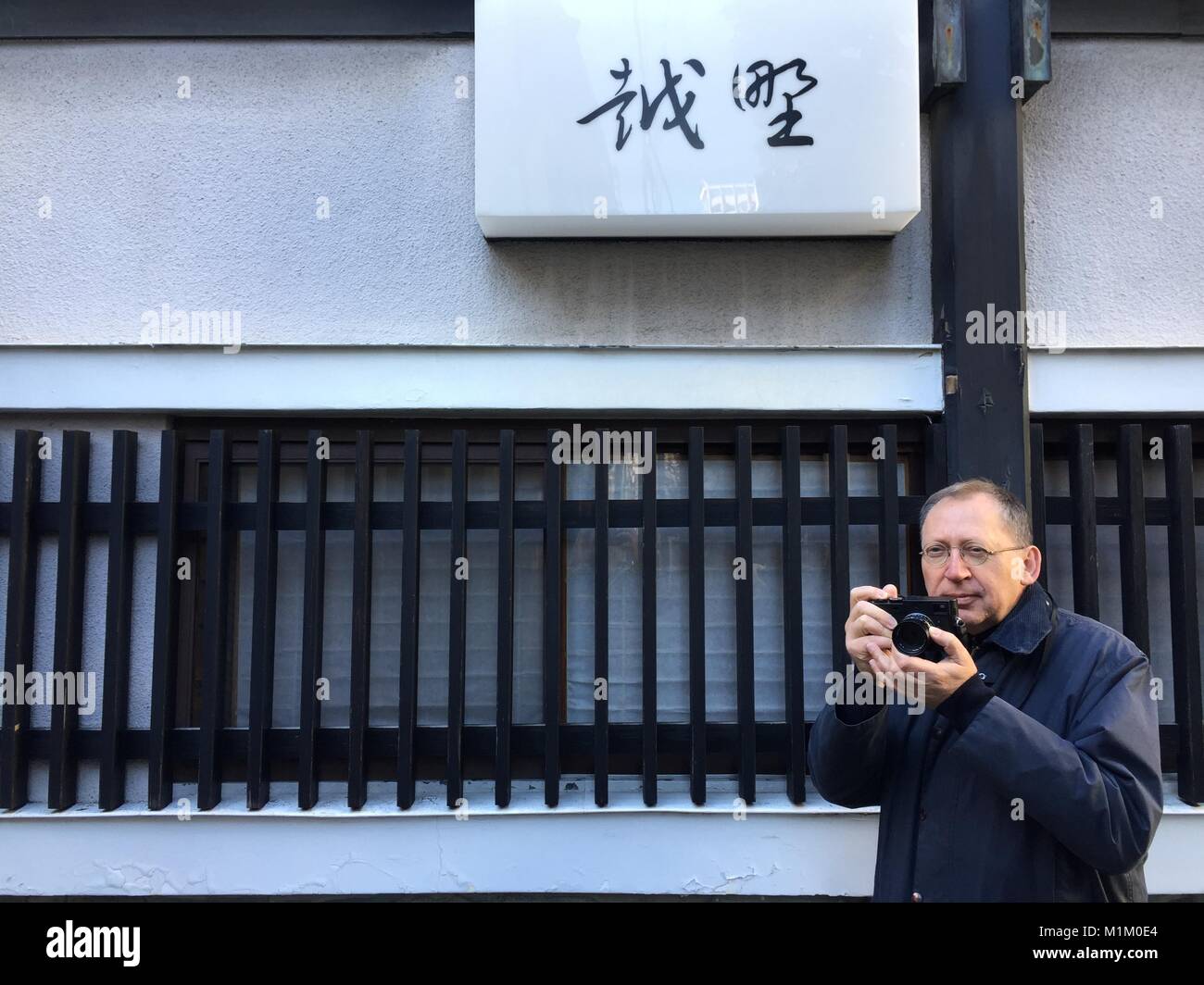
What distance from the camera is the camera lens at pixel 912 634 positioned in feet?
5.32

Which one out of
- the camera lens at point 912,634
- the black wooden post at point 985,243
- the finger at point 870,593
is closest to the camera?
the camera lens at point 912,634

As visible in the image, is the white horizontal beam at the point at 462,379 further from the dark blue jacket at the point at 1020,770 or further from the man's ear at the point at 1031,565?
the dark blue jacket at the point at 1020,770

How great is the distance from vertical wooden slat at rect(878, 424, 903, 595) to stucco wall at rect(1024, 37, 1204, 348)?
0.89m

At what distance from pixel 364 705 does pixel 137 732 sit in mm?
917

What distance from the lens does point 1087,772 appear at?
154 centimetres

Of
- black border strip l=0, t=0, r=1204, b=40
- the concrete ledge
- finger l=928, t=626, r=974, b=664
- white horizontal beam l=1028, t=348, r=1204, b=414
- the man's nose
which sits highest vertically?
black border strip l=0, t=0, r=1204, b=40

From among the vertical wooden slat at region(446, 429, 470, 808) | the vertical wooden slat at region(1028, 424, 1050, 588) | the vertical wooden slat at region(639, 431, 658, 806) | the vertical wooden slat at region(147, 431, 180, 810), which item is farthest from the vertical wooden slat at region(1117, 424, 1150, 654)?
the vertical wooden slat at region(147, 431, 180, 810)

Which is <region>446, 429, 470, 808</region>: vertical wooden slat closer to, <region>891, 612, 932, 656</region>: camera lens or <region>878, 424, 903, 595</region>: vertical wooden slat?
<region>878, 424, 903, 595</region>: vertical wooden slat

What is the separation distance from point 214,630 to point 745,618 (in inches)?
80.8

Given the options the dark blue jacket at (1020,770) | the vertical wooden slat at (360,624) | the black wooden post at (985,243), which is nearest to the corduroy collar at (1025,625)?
the dark blue jacket at (1020,770)

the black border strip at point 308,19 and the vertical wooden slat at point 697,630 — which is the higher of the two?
the black border strip at point 308,19

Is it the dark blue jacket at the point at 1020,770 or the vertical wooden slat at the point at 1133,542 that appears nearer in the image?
the dark blue jacket at the point at 1020,770

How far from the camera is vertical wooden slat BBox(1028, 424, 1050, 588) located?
311 cm

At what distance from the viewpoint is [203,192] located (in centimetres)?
333
